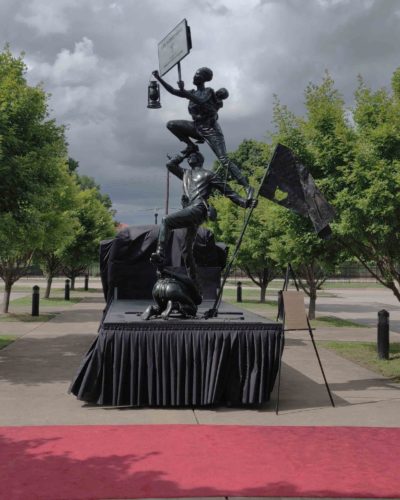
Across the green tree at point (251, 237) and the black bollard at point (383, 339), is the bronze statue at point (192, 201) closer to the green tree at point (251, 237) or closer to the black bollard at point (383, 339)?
the black bollard at point (383, 339)

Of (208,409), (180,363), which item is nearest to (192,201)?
(180,363)

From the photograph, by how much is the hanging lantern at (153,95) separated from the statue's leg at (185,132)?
38 cm

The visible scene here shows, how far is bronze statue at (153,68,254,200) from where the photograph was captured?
9289 millimetres

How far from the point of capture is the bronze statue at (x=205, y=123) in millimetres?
9289

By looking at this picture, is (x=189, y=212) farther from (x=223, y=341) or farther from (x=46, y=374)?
(x=46, y=374)

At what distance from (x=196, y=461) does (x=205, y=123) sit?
18.4 feet

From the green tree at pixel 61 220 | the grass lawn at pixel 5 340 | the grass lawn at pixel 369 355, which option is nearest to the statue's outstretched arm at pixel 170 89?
the grass lawn at pixel 369 355

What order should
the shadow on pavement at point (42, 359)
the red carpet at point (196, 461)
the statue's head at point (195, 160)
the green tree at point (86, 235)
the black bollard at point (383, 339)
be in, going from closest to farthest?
the red carpet at point (196, 461) < the statue's head at point (195, 160) < the shadow on pavement at point (42, 359) < the black bollard at point (383, 339) < the green tree at point (86, 235)

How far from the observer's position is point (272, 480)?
17.2 feet

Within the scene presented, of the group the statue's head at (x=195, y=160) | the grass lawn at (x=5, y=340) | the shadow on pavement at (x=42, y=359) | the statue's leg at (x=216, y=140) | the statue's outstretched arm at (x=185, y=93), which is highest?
the statue's outstretched arm at (x=185, y=93)

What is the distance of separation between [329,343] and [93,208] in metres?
25.3

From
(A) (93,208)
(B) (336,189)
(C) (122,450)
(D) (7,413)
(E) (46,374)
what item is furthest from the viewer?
(A) (93,208)

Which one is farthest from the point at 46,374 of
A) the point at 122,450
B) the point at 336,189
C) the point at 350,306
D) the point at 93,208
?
the point at 93,208

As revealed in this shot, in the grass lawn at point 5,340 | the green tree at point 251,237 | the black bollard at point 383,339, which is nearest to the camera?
the black bollard at point 383,339
